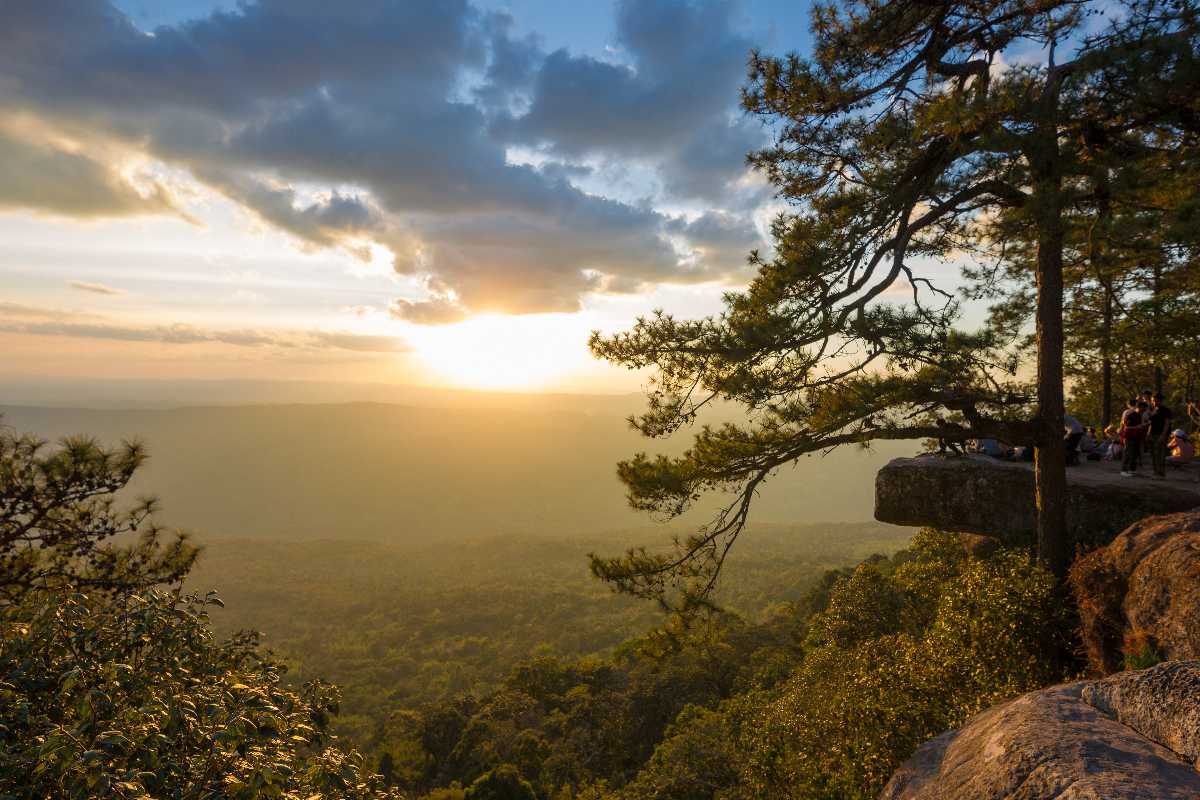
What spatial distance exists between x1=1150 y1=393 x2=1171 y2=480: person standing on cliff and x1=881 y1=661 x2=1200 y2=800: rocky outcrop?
9.11 meters

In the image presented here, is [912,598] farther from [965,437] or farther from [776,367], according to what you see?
[776,367]

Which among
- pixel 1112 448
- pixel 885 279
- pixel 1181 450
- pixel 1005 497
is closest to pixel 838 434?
pixel 885 279

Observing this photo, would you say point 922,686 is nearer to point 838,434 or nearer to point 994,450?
point 838,434

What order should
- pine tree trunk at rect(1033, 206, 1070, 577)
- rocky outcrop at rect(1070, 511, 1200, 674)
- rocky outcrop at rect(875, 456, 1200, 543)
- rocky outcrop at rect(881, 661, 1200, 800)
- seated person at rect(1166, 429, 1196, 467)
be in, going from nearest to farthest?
rocky outcrop at rect(881, 661, 1200, 800) < rocky outcrop at rect(1070, 511, 1200, 674) < pine tree trunk at rect(1033, 206, 1070, 577) < rocky outcrop at rect(875, 456, 1200, 543) < seated person at rect(1166, 429, 1196, 467)

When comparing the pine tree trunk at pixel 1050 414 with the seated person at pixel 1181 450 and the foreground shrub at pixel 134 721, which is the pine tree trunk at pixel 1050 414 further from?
the foreground shrub at pixel 134 721

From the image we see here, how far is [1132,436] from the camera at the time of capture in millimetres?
12555

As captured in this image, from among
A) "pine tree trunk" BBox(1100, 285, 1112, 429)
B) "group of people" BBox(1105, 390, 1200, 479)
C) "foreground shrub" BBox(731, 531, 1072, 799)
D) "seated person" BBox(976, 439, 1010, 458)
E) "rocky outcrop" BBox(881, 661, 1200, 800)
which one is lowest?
"foreground shrub" BBox(731, 531, 1072, 799)

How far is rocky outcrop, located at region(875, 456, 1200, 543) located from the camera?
1144 centimetres

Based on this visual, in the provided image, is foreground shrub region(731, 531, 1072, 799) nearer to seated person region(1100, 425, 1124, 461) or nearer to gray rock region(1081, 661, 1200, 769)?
gray rock region(1081, 661, 1200, 769)

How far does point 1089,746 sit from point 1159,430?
1093 centimetres

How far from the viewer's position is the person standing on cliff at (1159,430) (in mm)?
11633

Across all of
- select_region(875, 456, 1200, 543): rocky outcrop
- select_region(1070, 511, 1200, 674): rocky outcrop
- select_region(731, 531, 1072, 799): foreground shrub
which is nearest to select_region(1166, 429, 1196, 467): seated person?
select_region(875, 456, 1200, 543): rocky outcrop

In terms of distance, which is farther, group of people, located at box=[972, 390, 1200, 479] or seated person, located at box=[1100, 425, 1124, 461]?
seated person, located at box=[1100, 425, 1124, 461]

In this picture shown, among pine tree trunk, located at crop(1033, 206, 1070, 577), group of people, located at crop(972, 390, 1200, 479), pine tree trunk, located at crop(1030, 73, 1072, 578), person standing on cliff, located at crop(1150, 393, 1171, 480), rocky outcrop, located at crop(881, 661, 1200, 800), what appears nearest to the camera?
rocky outcrop, located at crop(881, 661, 1200, 800)
